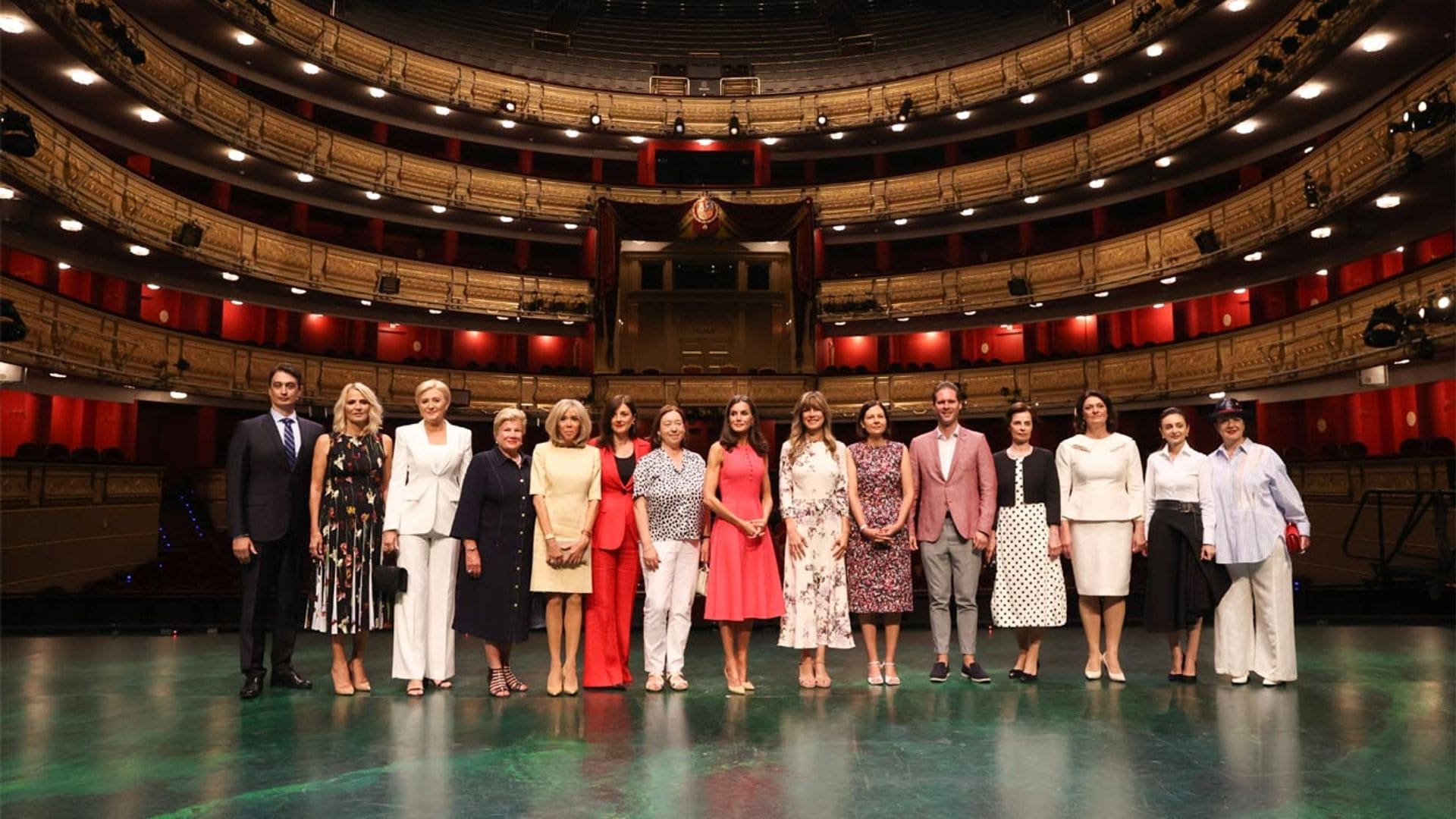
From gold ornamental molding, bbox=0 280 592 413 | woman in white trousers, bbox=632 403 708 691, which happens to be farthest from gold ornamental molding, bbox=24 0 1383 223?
woman in white trousers, bbox=632 403 708 691

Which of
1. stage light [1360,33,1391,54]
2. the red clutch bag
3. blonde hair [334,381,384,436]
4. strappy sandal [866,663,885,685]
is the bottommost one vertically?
strappy sandal [866,663,885,685]

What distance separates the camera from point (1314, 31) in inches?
496

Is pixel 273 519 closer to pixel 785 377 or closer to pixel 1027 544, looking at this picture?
pixel 1027 544

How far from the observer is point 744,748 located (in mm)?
3629

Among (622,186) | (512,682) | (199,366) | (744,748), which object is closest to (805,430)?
(744,748)

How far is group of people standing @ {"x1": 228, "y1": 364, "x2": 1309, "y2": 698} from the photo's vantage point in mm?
4770

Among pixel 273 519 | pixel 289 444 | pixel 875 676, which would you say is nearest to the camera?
pixel 273 519

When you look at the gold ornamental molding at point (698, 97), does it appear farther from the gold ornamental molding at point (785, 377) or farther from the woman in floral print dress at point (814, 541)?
the woman in floral print dress at point (814, 541)

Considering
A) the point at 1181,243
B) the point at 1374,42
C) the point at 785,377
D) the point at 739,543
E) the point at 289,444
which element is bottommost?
the point at 739,543

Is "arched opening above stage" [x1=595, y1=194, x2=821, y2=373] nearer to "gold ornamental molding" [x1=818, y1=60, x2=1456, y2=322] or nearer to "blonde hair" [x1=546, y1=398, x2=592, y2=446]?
"gold ornamental molding" [x1=818, y1=60, x2=1456, y2=322]

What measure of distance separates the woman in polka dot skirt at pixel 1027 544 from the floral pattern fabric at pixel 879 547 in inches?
22.8

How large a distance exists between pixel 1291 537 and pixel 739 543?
3.15 meters

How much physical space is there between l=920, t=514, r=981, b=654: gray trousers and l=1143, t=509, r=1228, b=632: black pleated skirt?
1.04 metres

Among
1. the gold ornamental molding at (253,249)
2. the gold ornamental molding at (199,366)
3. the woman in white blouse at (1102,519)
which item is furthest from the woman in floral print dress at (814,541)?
the gold ornamental molding at (199,366)
